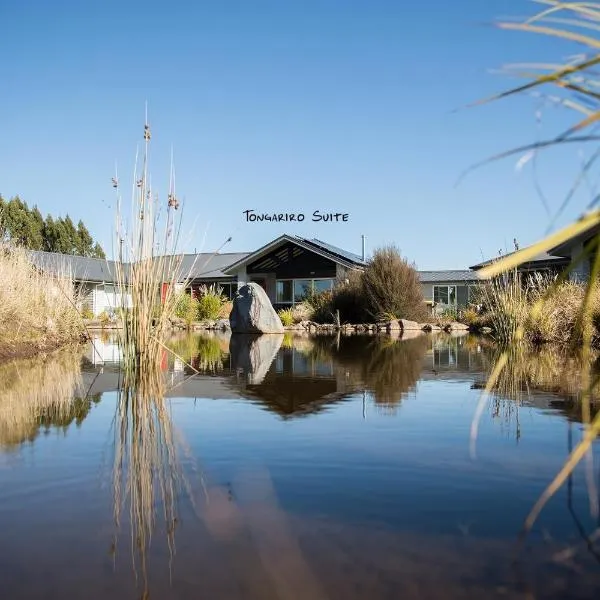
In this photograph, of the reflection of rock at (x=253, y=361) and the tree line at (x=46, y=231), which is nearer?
the reflection of rock at (x=253, y=361)

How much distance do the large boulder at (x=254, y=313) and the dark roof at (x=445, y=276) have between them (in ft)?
59.3

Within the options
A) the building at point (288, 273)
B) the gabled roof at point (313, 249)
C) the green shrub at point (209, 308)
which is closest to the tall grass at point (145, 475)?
the green shrub at point (209, 308)

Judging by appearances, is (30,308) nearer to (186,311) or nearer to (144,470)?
(144,470)

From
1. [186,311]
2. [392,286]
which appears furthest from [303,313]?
[392,286]

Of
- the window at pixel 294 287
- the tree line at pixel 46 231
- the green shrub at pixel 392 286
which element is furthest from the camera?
the tree line at pixel 46 231

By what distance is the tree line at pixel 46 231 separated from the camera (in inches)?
1590

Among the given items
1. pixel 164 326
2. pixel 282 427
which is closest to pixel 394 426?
pixel 282 427

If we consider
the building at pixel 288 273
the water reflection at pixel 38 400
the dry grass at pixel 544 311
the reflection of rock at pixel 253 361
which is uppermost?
the building at pixel 288 273

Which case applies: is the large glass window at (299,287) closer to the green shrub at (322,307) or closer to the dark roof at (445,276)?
the green shrub at (322,307)

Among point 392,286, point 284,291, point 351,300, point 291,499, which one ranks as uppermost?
point 284,291

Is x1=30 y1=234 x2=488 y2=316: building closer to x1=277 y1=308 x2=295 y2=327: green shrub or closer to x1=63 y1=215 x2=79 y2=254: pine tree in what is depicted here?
x1=277 y1=308 x2=295 y2=327: green shrub

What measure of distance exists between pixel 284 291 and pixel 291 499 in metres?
29.5

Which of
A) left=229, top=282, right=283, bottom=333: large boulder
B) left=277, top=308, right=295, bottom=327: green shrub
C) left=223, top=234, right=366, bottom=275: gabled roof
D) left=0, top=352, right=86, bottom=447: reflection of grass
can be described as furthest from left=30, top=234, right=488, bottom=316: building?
left=0, top=352, right=86, bottom=447: reflection of grass

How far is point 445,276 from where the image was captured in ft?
120
